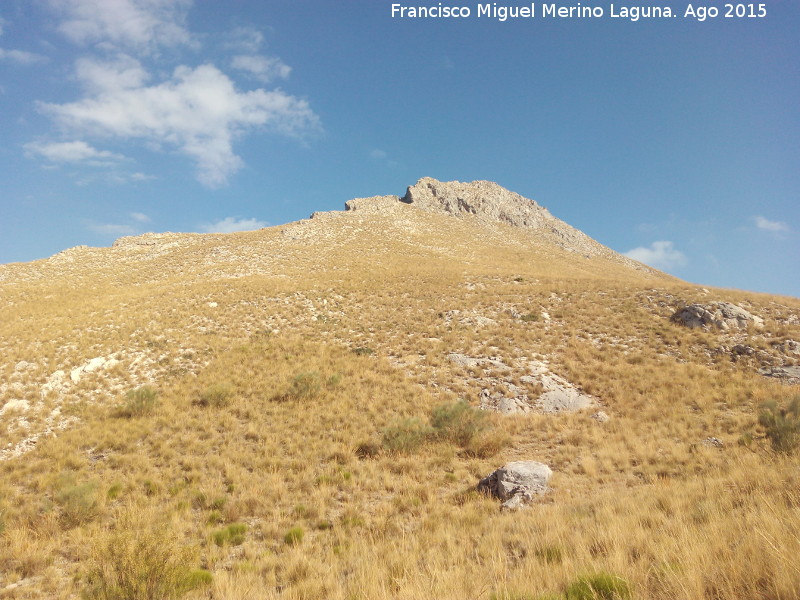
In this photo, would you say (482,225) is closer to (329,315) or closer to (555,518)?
(329,315)

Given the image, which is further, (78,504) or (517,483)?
(517,483)

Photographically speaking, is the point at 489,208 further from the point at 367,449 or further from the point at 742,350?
the point at 367,449

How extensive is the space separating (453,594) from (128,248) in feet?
238

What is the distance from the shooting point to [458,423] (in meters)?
11.8

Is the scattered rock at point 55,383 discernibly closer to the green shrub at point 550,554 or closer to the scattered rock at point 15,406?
the scattered rock at point 15,406

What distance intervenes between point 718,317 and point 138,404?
30.2 meters

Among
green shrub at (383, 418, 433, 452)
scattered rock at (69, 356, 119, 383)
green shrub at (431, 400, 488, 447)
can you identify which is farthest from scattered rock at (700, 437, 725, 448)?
scattered rock at (69, 356, 119, 383)

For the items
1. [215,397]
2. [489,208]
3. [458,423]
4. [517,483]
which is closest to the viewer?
[517,483]

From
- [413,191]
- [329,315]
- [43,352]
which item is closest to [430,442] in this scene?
[329,315]

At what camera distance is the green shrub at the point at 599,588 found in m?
3.67

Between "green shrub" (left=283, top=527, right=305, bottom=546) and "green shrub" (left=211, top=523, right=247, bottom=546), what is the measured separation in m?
0.91

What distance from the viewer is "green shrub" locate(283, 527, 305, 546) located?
675 centimetres

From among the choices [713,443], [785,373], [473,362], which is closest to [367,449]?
[473,362]

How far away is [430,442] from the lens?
447 inches
